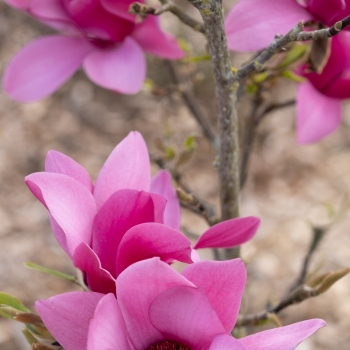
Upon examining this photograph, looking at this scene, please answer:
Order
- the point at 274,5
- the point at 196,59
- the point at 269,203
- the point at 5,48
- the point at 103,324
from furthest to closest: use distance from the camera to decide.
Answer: the point at 5,48, the point at 269,203, the point at 196,59, the point at 274,5, the point at 103,324

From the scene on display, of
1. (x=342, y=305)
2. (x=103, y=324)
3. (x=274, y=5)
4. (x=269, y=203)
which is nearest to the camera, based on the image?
(x=103, y=324)

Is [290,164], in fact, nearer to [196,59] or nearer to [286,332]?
[196,59]

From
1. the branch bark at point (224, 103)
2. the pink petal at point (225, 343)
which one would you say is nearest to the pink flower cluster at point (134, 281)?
the pink petal at point (225, 343)

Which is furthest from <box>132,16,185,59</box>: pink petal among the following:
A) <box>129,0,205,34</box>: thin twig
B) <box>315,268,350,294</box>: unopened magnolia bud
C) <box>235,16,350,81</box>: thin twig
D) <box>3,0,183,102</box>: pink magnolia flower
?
<box>315,268,350,294</box>: unopened magnolia bud

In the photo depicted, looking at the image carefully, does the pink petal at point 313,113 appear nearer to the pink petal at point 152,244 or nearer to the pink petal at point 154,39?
the pink petal at point 154,39

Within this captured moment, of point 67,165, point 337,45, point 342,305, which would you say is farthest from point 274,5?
point 342,305

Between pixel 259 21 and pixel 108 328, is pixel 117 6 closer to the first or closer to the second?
pixel 259 21

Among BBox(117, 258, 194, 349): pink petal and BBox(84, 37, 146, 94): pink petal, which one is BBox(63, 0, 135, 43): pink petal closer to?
BBox(84, 37, 146, 94): pink petal
